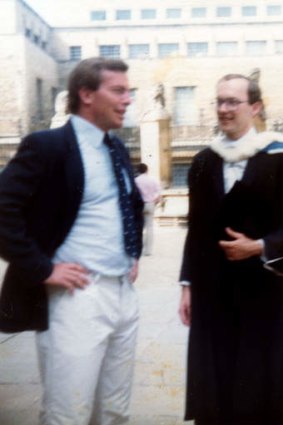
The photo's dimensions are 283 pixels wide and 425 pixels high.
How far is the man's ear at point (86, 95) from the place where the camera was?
122 inches

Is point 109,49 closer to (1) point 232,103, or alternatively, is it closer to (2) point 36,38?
(2) point 36,38

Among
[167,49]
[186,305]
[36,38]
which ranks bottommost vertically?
[186,305]

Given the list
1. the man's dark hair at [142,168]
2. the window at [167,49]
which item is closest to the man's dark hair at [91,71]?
the man's dark hair at [142,168]

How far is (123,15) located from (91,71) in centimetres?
6321

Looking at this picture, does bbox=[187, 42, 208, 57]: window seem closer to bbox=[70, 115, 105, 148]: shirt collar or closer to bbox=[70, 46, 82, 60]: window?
bbox=[70, 46, 82, 60]: window

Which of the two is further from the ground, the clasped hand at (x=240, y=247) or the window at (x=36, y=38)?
the window at (x=36, y=38)

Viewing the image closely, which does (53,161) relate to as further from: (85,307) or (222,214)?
(222,214)

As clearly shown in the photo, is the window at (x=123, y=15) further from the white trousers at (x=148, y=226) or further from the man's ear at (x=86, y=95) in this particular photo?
the man's ear at (x=86, y=95)

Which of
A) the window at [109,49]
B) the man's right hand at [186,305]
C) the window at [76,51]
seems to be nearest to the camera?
the man's right hand at [186,305]

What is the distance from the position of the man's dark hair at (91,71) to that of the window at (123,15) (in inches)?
2441

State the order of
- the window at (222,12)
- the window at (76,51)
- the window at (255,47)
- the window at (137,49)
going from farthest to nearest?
1. the window at (222,12)
2. the window at (255,47)
3. the window at (137,49)
4. the window at (76,51)

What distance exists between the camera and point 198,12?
60.9 metres

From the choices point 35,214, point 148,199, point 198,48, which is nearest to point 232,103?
point 35,214

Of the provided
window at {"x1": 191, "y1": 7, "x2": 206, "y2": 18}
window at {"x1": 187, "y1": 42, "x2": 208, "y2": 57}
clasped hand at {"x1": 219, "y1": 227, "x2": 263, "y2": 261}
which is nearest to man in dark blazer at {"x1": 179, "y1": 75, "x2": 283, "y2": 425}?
clasped hand at {"x1": 219, "y1": 227, "x2": 263, "y2": 261}
